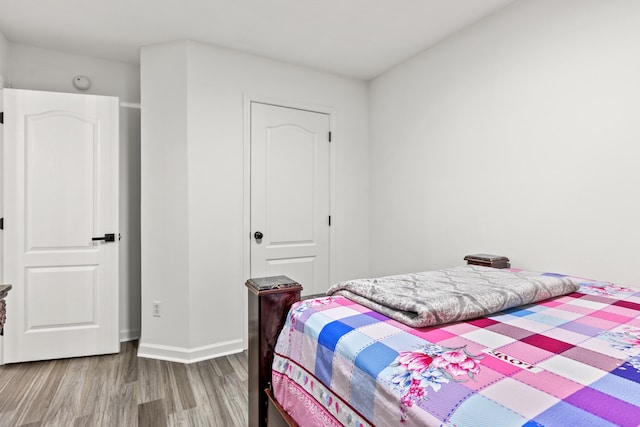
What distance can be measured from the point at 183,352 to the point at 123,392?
529mm

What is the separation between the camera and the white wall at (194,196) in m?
2.72

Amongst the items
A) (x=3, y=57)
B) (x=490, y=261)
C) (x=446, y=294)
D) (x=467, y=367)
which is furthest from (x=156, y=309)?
(x=467, y=367)

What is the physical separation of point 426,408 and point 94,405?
2174 millimetres

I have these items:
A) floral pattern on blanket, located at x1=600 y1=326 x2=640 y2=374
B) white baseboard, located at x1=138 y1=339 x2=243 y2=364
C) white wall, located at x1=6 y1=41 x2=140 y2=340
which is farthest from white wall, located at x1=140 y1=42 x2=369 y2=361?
floral pattern on blanket, located at x1=600 y1=326 x2=640 y2=374

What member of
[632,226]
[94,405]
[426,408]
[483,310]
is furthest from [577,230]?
[94,405]

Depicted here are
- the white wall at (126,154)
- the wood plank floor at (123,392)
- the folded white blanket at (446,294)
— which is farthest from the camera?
the white wall at (126,154)

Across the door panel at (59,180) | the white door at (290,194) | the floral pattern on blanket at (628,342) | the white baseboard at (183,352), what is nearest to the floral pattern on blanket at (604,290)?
the floral pattern on blanket at (628,342)

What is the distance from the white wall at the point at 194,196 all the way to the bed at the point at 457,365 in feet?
5.04

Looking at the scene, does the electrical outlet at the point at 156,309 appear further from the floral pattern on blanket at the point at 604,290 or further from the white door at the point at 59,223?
the floral pattern on blanket at the point at 604,290

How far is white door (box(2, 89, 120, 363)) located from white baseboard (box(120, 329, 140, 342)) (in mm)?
337

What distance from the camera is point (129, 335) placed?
10.2 ft

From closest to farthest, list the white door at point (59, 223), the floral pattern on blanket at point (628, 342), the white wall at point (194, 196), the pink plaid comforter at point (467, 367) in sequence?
the pink plaid comforter at point (467, 367) → the floral pattern on blanket at point (628, 342) → the white door at point (59, 223) → the white wall at point (194, 196)

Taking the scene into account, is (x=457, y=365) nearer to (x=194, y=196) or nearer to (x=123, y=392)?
(x=123, y=392)

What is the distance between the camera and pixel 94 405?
203 centimetres
